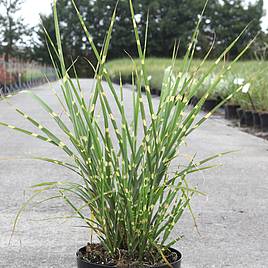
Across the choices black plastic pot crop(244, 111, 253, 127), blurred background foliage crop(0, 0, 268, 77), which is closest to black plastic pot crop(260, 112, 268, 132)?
black plastic pot crop(244, 111, 253, 127)

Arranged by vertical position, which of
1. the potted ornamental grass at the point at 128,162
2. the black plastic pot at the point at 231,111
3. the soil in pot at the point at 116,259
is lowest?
the black plastic pot at the point at 231,111

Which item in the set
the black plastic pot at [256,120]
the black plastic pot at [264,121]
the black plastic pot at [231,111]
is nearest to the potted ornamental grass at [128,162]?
the black plastic pot at [264,121]

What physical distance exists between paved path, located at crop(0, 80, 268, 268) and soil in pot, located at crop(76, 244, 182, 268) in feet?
1.45

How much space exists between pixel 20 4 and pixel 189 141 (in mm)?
32564

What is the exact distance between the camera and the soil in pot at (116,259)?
2.04 metres

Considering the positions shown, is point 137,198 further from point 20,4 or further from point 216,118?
point 20,4

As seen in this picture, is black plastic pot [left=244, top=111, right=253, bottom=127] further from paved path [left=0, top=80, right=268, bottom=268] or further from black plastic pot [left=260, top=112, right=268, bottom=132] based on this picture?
paved path [left=0, top=80, right=268, bottom=268]

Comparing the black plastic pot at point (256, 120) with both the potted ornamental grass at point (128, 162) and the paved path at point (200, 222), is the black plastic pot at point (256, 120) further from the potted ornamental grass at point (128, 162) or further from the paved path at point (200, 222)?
the potted ornamental grass at point (128, 162)

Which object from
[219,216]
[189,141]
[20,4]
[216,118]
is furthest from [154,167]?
[20,4]

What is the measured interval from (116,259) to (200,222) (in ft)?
5.66

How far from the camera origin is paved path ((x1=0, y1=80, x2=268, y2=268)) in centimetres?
306

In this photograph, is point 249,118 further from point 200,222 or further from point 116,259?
point 116,259

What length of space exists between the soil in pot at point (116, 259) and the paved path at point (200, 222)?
441mm

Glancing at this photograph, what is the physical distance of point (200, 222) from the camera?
3781mm
